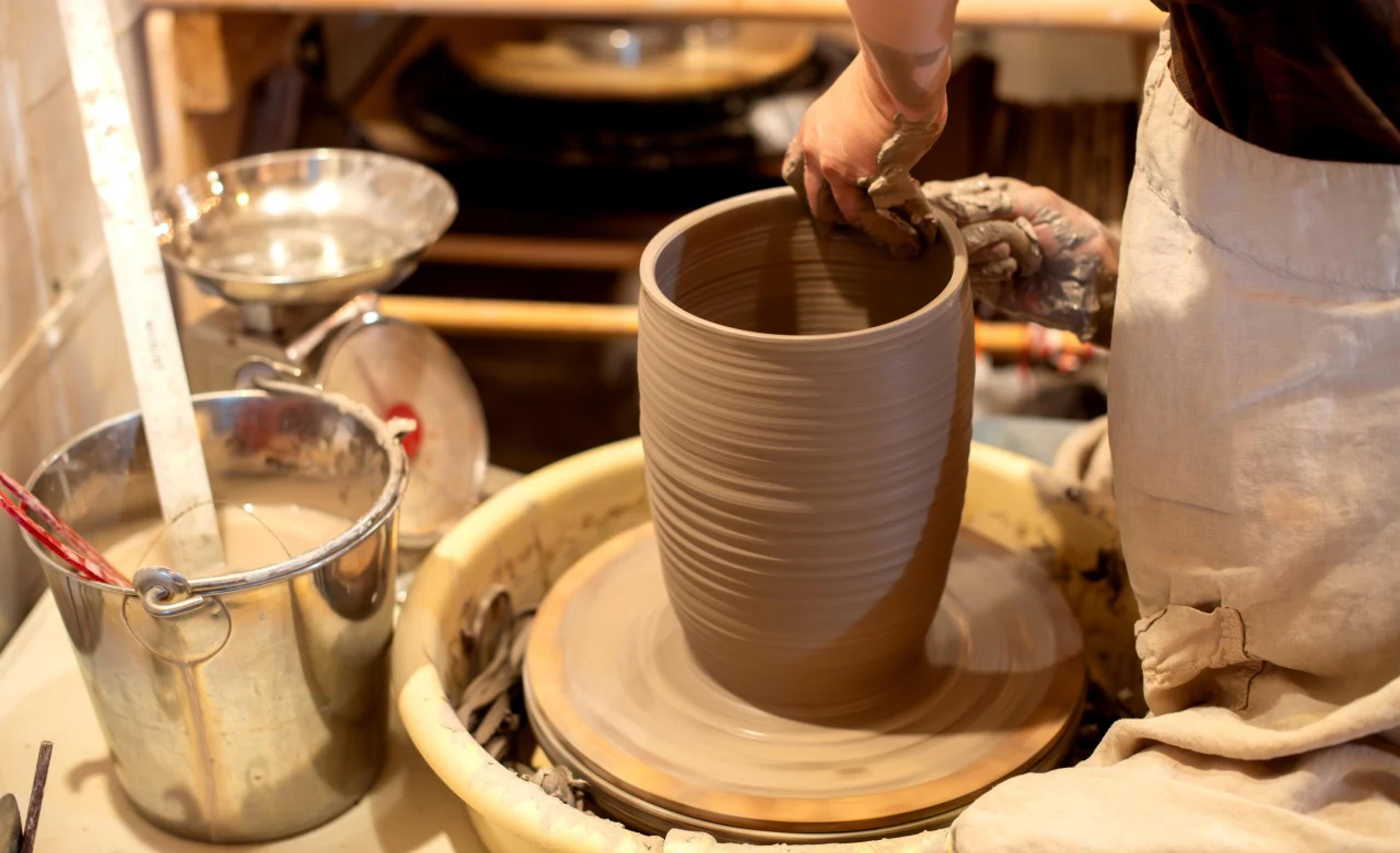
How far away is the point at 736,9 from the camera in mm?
1440

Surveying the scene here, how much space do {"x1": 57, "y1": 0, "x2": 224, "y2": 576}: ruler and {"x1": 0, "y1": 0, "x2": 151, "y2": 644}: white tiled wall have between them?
0.82 feet

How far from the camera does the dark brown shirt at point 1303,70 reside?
0.67m

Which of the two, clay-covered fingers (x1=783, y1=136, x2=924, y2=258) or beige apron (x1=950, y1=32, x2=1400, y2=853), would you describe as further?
clay-covered fingers (x1=783, y1=136, x2=924, y2=258)

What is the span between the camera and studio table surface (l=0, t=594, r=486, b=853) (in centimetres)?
101

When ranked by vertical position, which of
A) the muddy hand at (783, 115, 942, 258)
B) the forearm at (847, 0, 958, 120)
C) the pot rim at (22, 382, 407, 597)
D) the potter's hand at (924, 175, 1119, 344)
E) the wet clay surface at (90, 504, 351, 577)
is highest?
the forearm at (847, 0, 958, 120)

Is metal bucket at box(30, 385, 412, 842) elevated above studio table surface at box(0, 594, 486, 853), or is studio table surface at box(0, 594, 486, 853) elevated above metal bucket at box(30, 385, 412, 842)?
metal bucket at box(30, 385, 412, 842)

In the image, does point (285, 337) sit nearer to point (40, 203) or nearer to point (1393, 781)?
point (40, 203)

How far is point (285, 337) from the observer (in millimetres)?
1337

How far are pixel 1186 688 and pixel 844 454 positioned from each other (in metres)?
0.28

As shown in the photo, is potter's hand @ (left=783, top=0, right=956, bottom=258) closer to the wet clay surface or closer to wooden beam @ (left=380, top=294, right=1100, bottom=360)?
the wet clay surface

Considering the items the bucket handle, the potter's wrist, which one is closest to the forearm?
the potter's wrist

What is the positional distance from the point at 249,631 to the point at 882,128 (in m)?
0.56

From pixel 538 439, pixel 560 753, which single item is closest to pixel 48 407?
pixel 560 753

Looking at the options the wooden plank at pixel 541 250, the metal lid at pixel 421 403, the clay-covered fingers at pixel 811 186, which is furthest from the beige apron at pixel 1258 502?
the wooden plank at pixel 541 250
